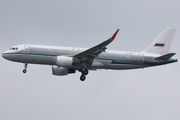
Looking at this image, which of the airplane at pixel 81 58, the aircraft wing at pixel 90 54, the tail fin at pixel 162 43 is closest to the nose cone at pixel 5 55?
the airplane at pixel 81 58

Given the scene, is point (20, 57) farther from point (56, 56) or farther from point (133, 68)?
point (133, 68)

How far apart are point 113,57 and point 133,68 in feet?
11.4

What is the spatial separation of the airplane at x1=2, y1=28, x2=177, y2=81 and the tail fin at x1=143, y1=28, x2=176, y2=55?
89 cm

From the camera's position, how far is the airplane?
44.5 meters

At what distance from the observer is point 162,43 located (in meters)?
50.8

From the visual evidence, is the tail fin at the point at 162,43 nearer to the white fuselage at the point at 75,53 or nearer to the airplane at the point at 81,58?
the airplane at the point at 81,58

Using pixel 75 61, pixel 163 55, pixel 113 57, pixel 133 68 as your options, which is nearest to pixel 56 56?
pixel 75 61

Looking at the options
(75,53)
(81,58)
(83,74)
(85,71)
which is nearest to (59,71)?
(83,74)

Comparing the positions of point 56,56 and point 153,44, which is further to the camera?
point 153,44

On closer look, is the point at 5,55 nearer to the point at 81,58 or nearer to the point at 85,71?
the point at 81,58

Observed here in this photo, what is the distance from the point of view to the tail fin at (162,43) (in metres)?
50.1

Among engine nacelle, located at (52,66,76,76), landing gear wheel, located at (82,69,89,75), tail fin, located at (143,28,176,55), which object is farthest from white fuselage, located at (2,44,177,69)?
tail fin, located at (143,28,176,55)

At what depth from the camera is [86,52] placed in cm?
4394

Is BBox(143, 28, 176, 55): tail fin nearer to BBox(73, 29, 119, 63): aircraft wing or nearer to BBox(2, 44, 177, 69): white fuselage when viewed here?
BBox(2, 44, 177, 69): white fuselage
